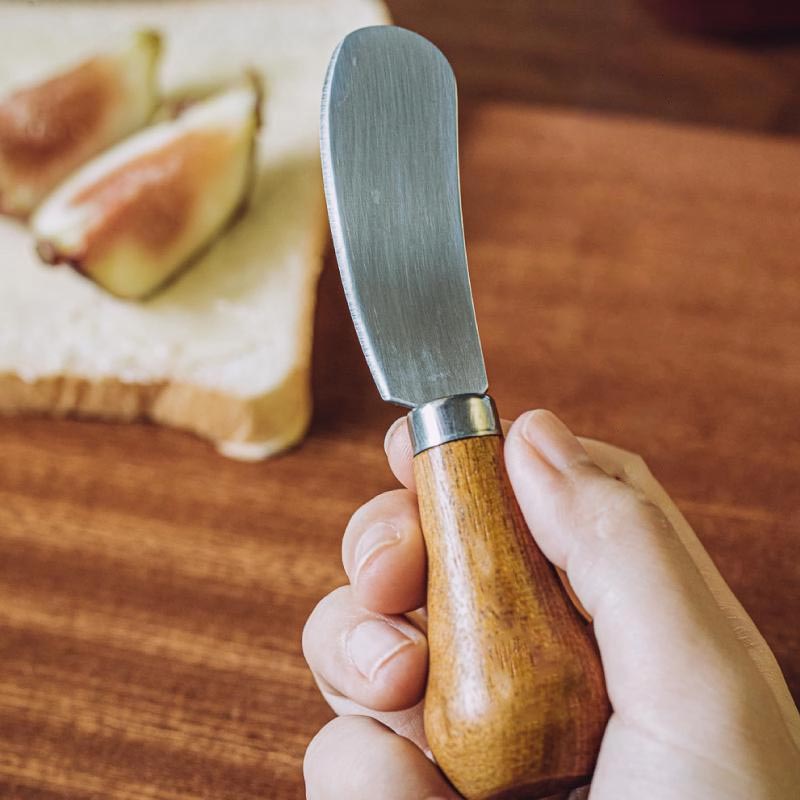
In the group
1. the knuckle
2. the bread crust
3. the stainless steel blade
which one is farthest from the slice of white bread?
the stainless steel blade

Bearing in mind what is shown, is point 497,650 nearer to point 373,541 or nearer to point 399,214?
point 373,541

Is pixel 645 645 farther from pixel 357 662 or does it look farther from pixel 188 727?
pixel 188 727

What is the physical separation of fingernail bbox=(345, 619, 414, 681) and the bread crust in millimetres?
396

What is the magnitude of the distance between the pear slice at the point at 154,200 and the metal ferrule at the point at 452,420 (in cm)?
65

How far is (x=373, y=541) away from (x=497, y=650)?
0.61 ft

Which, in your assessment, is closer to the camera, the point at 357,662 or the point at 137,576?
the point at 357,662

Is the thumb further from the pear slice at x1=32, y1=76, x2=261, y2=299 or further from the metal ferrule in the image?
the pear slice at x1=32, y1=76, x2=261, y2=299

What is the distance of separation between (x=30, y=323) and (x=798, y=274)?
1071 mm

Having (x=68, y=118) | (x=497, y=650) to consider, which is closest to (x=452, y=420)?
(x=497, y=650)

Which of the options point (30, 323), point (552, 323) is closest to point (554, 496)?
point (552, 323)

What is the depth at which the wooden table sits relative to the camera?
87 cm

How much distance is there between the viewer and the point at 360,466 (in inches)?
42.7

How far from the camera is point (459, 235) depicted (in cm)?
67

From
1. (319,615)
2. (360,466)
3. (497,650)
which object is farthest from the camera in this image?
(360,466)
